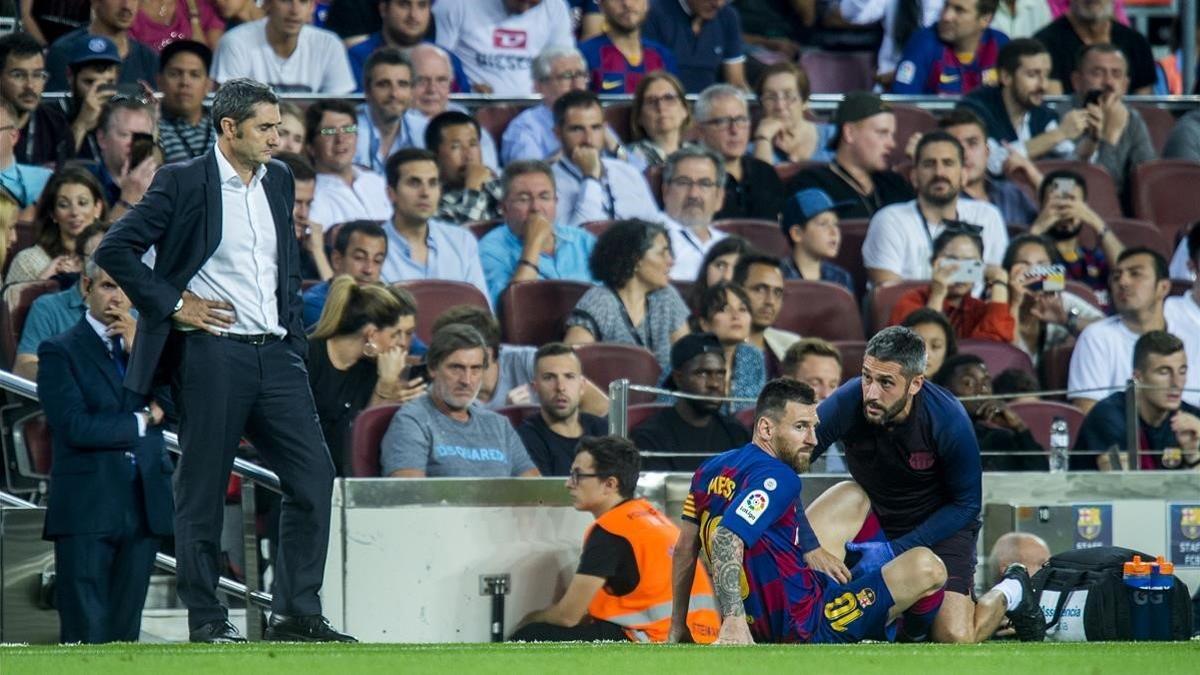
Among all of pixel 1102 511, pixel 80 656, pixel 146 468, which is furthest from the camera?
pixel 1102 511

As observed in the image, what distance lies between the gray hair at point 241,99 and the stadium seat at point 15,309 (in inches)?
111

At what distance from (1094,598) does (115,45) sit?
20.3ft

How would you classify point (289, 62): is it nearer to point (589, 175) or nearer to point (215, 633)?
point (589, 175)

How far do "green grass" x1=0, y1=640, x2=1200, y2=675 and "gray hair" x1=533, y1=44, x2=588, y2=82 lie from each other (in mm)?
6266

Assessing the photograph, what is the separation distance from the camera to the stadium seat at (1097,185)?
1178 centimetres

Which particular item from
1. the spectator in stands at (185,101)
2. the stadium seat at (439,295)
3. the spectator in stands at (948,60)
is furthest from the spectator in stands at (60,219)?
the spectator in stands at (948,60)

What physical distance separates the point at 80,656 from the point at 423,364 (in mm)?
3391

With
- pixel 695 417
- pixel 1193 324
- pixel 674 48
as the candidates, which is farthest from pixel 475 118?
pixel 1193 324

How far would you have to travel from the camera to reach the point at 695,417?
8516 millimetres

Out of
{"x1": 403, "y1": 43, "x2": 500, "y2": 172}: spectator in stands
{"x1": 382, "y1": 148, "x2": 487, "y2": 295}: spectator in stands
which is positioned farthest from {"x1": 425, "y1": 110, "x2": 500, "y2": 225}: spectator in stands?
{"x1": 382, "y1": 148, "x2": 487, "y2": 295}: spectator in stands

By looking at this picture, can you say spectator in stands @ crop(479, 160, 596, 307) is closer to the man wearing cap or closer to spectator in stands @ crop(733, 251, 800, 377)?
spectator in stands @ crop(733, 251, 800, 377)

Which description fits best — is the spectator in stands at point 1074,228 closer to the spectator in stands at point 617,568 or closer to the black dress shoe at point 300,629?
the spectator in stands at point 617,568

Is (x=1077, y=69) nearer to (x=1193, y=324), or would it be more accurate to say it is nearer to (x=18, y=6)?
(x=1193, y=324)

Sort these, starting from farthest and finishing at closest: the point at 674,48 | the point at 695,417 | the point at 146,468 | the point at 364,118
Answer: the point at 674,48 → the point at 364,118 → the point at 695,417 → the point at 146,468
